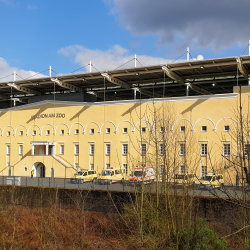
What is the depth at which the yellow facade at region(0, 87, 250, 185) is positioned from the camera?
37.2 meters

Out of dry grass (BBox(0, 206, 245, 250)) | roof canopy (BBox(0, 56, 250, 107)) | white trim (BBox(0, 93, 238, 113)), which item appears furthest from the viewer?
roof canopy (BBox(0, 56, 250, 107))

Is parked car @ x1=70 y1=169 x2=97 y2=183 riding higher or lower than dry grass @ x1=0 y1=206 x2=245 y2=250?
higher

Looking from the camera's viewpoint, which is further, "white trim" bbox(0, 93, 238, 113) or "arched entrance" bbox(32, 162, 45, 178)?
"arched entrance" bbox(32, 162, 45, 178)

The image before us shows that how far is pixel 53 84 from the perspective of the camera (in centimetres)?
4884

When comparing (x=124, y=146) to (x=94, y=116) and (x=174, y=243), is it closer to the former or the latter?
(x=94, y=116)

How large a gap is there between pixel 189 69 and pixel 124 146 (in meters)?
12.2

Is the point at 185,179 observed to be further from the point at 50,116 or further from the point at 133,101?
the point at 50,116

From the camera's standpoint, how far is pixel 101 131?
44438 mm

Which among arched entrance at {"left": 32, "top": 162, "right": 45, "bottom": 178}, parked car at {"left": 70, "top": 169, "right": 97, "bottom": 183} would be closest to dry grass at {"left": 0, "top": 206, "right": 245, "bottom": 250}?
parked car at {"left": 70, "top": 169, "right": 97, "bottom": 183}

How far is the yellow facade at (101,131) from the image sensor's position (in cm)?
3722

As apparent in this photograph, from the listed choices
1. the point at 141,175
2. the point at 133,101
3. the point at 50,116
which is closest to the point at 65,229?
the point at 141,175

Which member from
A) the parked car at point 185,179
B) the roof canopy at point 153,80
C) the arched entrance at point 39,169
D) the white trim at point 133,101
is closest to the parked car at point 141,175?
the parked car at point 185,179

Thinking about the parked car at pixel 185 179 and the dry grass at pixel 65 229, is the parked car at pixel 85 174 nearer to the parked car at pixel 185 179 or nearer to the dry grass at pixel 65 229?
the dry grass at pixel 65 229

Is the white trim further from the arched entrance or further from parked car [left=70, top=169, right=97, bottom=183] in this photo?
parked car [left=70, top=169, right=97, bottom=183]
